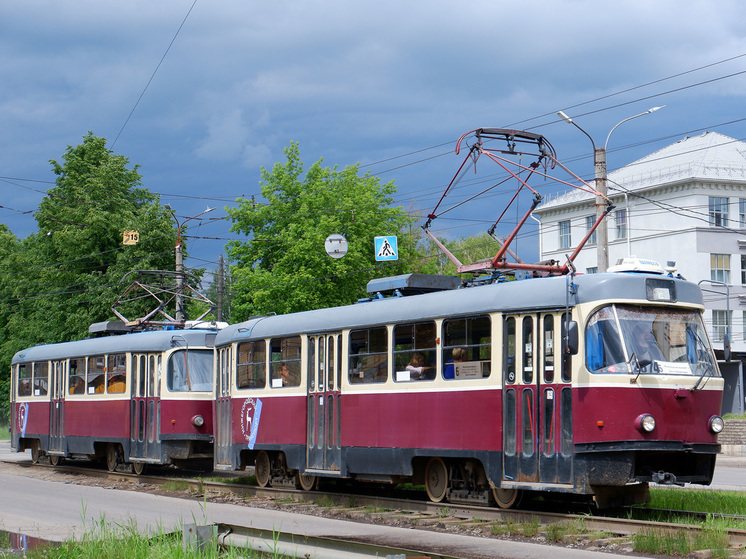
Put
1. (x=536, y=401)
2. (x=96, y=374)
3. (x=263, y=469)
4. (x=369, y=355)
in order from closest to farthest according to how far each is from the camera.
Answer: (x=536, y=401) → (x=369, y=355) → (x=263, y=469) → (x=96, y=374)

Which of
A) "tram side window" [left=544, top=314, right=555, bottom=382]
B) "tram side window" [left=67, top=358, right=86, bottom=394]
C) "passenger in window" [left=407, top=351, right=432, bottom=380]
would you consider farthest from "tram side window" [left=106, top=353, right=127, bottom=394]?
"tram side window" [left=544, top=314, right=555, bottom=382]

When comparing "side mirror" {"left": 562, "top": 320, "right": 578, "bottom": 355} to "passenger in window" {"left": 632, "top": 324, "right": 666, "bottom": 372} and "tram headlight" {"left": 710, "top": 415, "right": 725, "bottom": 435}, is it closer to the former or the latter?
"passenger in window" {"left": 632, "top": 324, "right": 666, "bottom": 372}

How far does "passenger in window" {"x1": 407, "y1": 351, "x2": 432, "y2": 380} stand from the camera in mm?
14656

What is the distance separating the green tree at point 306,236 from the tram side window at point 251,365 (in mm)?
22174

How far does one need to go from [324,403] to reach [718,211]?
45.1 meters

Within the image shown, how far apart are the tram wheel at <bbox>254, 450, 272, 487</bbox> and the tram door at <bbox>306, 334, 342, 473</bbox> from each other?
1.58 metres

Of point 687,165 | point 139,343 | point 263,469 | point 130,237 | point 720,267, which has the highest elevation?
point 687,165

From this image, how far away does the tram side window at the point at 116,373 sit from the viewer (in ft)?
75.6

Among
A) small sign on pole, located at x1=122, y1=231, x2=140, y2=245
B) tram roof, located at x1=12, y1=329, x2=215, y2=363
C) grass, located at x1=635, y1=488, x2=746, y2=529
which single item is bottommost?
grass, located at x1=635, y1=488, x2=746, y2=529

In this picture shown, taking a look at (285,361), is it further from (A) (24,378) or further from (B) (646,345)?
(A) (24,378)

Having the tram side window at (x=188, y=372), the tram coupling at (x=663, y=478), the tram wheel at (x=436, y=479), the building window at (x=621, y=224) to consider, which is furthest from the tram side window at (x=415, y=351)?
the building window at (x=621, y=224)

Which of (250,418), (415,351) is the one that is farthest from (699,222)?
(415,351)

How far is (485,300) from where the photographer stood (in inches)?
537

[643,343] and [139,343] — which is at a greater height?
[139,343]
